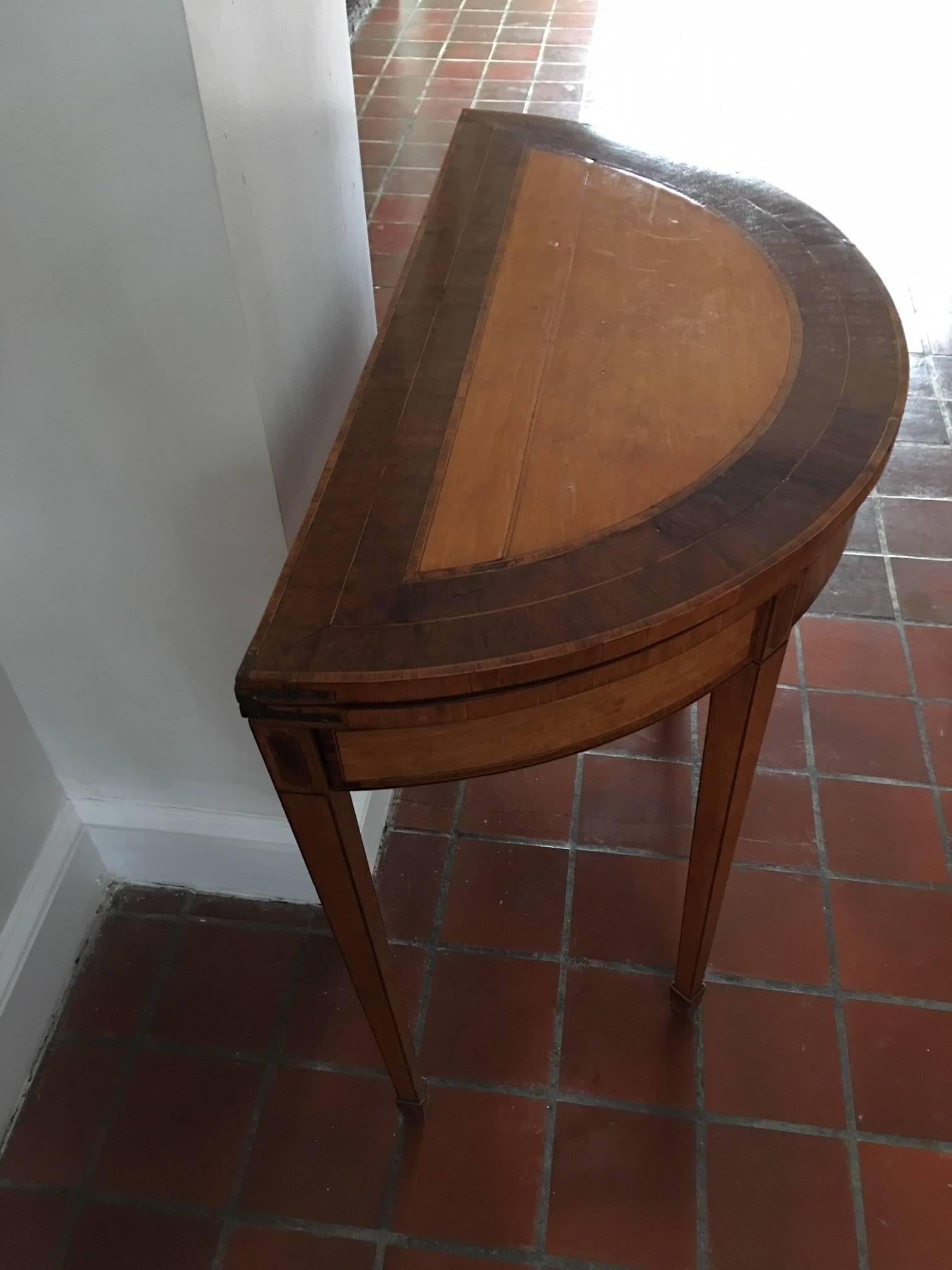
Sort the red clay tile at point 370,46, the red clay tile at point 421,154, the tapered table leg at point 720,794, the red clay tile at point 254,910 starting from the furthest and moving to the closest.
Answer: the red clay tile at point 370,46
the red clay tile at point 421,154
the red clay tile at point 254,910
the tapered table leg at point 720,794

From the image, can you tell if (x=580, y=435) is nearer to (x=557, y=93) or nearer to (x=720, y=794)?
(x=720, y=794)

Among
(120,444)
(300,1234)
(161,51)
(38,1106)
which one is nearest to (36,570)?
(120,444)

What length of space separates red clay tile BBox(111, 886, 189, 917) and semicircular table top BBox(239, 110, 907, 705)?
0.94 metres

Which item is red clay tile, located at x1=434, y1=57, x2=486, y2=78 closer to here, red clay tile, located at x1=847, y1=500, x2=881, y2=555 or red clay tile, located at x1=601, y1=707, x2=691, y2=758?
red clay tile, located at x1=847, y1=500, x2=881, y2=555

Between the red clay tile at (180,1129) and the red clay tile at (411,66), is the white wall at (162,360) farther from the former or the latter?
the red clay tile at (411,66)

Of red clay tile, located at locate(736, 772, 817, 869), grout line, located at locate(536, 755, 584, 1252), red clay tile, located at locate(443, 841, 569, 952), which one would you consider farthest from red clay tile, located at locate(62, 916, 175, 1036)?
red clay tile, located at locate(736, 772, 817, 869)

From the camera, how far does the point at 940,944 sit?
57.2 inches

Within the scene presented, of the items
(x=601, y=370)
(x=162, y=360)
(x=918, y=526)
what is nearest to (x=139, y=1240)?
(x=162, y=360)

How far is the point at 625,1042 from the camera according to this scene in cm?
137

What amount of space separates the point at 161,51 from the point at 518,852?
1177mm

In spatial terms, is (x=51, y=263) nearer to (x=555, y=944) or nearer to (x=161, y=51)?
(x=161, y=51)

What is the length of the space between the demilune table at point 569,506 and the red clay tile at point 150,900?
0.53 m

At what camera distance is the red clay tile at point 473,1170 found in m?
1.22

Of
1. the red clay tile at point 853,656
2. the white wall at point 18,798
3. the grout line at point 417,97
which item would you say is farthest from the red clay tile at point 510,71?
the white wall at point 18,798
